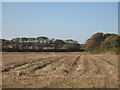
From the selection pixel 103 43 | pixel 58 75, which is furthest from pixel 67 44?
pixel 58 75

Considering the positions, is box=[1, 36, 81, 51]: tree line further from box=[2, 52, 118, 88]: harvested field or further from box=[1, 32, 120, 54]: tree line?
box=[2, 52, 118, 88]: harvested field

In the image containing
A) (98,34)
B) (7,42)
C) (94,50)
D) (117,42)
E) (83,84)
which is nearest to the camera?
(83,84)

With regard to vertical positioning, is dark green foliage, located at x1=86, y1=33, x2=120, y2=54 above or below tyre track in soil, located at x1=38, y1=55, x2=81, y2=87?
above

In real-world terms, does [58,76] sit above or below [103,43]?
below

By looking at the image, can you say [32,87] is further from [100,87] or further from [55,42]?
[55,42]

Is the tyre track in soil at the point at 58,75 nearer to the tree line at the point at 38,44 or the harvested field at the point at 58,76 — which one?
the harvested field at the point at 58,76

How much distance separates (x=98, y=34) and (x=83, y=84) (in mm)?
57882

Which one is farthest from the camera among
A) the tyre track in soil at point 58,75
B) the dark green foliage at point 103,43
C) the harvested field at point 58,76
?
the dark green foliage at point 103,43

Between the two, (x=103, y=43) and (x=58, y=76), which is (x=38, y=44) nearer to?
(x=103, y=43)

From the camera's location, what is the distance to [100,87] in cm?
935

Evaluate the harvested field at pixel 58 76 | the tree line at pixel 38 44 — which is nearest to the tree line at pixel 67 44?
the tree line at pixel 38 44

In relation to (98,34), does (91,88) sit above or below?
below

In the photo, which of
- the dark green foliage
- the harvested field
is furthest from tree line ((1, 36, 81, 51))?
the harvested field

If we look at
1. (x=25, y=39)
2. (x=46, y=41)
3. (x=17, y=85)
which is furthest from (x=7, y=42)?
(x=17, y=85)
